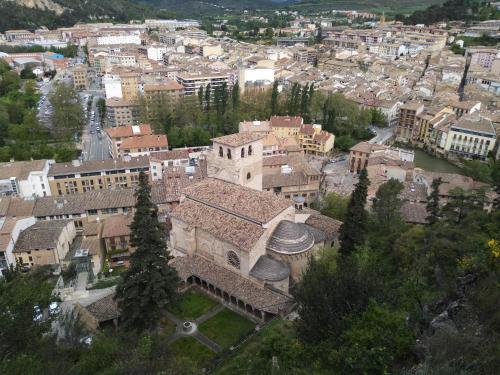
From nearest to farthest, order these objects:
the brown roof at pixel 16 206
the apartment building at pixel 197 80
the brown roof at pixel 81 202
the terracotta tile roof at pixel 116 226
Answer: the terracotta tile roof at pixel 116 226 → the brown roof at pixel 16 206 → the brown roof at pixel 81 202 → the apartment building at pixel 197 80

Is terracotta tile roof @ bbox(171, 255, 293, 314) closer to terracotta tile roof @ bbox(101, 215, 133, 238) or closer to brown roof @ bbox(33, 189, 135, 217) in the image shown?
terracotta tile roof @ bbox(101, 215, 133, 238)

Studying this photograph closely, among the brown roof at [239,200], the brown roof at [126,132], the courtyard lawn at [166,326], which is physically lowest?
the courtyard lawn at [166,326]

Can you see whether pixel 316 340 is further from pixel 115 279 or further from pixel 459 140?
pixel 459 140

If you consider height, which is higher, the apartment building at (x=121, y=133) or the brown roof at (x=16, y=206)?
the apartment building at (x=121, y=133)

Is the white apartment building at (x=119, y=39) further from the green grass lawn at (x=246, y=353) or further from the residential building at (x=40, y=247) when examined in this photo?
the green grass lawn at (x=246, y=353)

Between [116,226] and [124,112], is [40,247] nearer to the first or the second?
[116,226]

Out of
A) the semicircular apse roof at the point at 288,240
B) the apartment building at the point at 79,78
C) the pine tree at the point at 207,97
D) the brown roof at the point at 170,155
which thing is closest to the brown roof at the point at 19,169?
the brown roof at the point at 170,155

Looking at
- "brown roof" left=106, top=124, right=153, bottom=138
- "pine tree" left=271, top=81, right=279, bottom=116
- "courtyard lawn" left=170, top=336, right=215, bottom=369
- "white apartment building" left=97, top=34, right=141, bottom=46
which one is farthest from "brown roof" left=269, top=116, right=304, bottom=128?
"white apartment building" left=97, top=34, right=141, bottom=46

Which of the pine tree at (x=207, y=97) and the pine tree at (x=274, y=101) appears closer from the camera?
the pine tree at (x=274, y=101)

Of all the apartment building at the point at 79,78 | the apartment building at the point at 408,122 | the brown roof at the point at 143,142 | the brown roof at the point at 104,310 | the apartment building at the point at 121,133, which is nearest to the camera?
the brown roof at the point at 104,310
